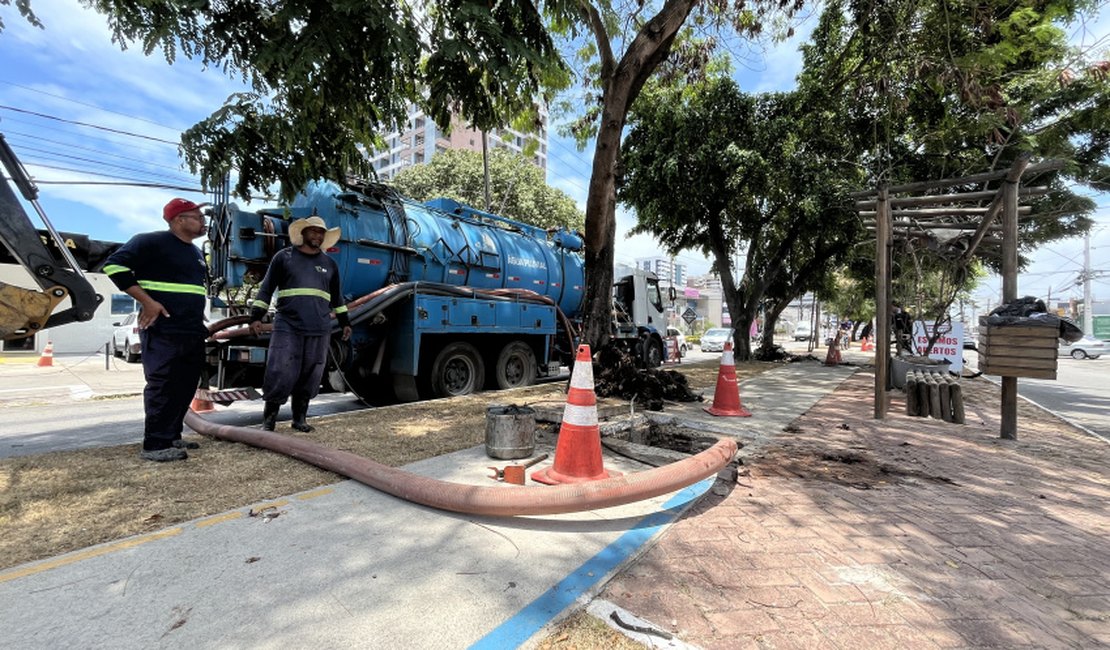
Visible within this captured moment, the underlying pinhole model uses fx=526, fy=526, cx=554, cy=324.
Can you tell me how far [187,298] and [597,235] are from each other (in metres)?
4.90

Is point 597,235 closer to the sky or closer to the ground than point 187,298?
closer to the sky

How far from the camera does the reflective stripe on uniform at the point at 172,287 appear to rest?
376 centimetres

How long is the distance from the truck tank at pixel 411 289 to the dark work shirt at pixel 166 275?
1.91 metres

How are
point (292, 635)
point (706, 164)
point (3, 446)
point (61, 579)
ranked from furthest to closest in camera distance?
point (706, 164)
point (3, 446)
point (61, 579)
point (292, 635)

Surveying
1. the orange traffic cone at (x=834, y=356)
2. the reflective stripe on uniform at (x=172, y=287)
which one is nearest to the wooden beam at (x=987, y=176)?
the reflective stripe on uniform at (x=172, y=287)

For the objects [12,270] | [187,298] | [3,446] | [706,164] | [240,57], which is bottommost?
[3,446]

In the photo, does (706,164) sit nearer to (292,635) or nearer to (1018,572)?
(1018,572)

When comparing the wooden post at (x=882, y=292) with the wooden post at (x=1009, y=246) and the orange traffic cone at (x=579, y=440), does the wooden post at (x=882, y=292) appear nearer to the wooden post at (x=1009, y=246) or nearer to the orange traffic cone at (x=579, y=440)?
the wooden post at (x=1009, y=246)

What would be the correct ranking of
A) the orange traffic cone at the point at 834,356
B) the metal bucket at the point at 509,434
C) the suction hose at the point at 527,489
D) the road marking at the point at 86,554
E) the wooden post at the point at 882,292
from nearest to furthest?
the road marking at the point at 86,554
the suction hose at the point at 527,489
the metal bucket at the point at 509,434
the wooden post at the point at 882,292
the orange traffic cone at the point at 834,356

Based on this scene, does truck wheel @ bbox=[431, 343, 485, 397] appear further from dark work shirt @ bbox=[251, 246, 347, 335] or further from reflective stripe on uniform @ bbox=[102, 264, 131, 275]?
reflective stripe on uniform @ bbox=[102, 264, 131, 275]

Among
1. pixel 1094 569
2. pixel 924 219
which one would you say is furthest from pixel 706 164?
pixel 1094 569

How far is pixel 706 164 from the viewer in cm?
1383

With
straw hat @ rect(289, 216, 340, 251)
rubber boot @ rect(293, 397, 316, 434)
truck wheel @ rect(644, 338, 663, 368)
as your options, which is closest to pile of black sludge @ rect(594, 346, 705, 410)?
rubber boot @ rect(293, 397, 316, 434)

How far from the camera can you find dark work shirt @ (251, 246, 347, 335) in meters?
4.66
